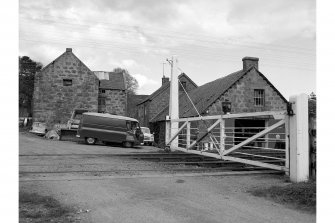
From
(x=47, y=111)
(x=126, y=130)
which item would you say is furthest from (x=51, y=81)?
(x=126, y=130)

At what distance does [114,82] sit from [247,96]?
17097 mm

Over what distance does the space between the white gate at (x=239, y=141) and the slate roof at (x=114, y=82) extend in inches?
608

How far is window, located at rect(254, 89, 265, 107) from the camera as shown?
89.4 feet

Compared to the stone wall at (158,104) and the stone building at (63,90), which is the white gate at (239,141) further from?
the stone building at (63,90)

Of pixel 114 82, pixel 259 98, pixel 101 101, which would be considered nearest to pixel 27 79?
pixel 114 82

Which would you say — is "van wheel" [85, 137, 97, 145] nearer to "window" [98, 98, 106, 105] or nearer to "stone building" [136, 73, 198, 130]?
"window" [98, 98, 106, 105]

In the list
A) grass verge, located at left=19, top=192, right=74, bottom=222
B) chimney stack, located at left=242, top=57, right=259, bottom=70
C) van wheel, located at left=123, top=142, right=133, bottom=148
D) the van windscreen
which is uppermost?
chimney stack, located at left=242, top=57, right=259, bottom=70

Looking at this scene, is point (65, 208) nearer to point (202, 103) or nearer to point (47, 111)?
point (202, 103)

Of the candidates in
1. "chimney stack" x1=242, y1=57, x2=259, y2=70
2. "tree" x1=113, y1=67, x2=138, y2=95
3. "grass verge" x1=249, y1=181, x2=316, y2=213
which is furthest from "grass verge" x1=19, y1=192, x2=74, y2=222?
"tree" x1=113, y1=67, x2=138, y2=95

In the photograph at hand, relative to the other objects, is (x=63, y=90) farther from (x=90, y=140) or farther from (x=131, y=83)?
(x=131, y=83)

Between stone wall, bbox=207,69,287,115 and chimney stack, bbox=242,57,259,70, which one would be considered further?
chimney stack, bbox=242,57,259,70

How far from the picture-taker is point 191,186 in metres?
7.36

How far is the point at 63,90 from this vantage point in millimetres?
33719

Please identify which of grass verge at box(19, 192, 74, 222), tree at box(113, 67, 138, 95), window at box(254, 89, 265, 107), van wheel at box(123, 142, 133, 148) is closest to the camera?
grass verge at box(19, 192, 74, 222)
